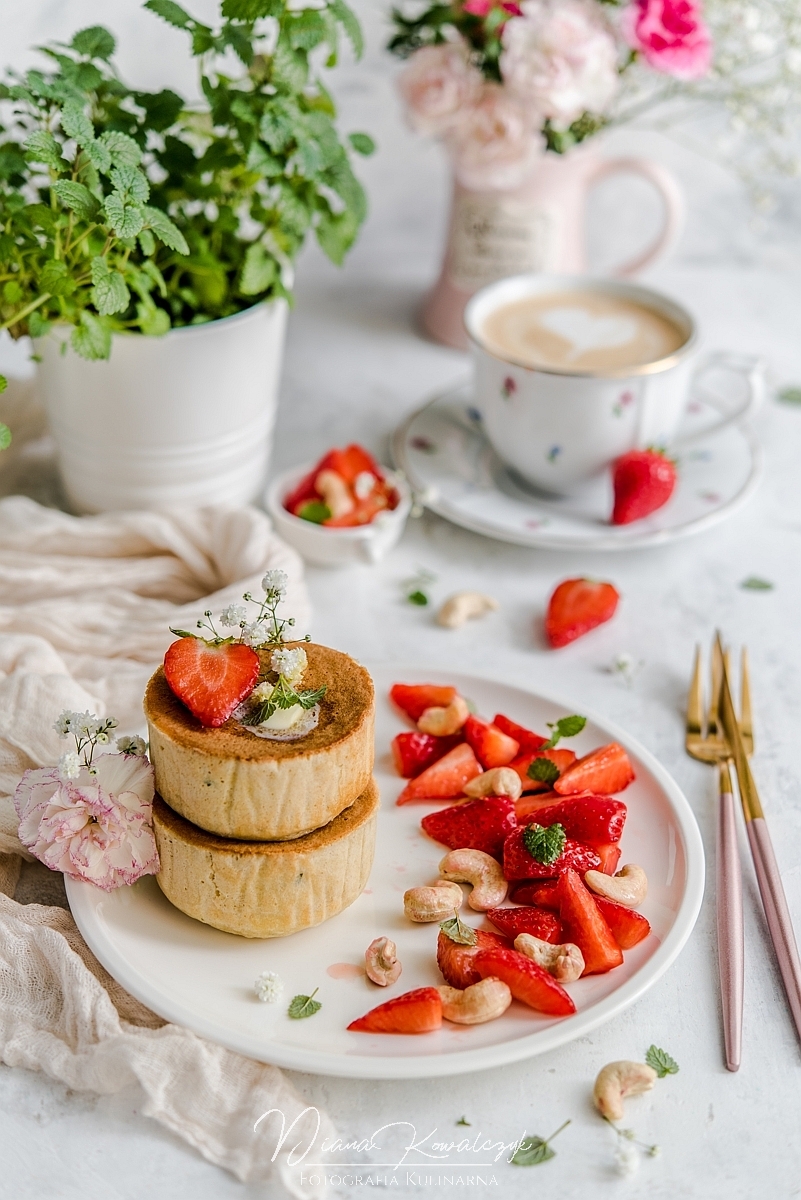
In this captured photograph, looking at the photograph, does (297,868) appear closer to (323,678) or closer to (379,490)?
(323,678)

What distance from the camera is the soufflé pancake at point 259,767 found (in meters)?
1.00

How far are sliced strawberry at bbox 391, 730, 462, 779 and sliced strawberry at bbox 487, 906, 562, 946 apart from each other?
0.22 meters

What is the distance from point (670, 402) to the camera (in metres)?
1.65

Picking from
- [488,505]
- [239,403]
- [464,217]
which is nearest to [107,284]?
[239,403]

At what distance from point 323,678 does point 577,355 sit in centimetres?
77

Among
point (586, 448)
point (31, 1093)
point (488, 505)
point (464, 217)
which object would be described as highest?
point (464, 217)

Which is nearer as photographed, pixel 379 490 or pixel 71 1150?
pixel 71 1150

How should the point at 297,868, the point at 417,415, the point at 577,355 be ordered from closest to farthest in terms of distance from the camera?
the point at 297,868
the point at 577,355
the point at 417,415

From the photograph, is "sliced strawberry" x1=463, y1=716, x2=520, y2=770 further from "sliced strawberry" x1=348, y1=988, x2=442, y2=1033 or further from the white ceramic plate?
"sliced strawberry" x1=348, y1=988, x2=442, y2=1033

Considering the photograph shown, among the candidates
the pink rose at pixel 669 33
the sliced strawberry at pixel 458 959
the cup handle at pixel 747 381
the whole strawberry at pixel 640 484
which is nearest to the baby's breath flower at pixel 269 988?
the sliced strawberry at pixel 458 959

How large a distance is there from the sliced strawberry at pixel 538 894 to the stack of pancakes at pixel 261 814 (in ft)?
0.47

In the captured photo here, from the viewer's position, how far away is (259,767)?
0.99 metres

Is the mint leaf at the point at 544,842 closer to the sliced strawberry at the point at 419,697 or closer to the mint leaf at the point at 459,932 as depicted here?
the mint leaf at the point at 459,932

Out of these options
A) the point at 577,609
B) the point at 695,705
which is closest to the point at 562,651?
the point at 577,609
